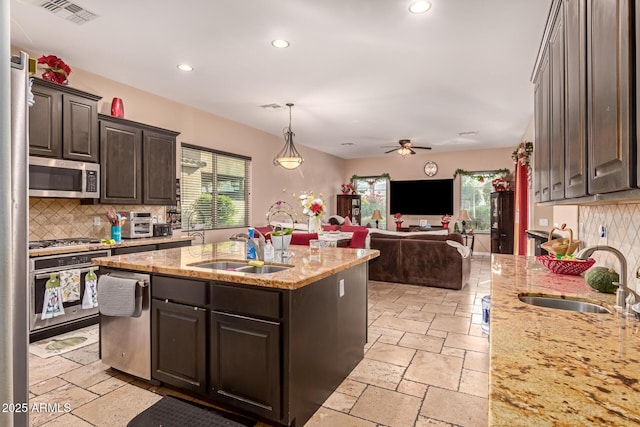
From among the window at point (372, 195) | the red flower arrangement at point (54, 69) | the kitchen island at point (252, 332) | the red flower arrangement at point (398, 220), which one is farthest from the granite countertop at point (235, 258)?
the window at point (372, 195)

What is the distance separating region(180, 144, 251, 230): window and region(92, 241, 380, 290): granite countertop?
2635mm

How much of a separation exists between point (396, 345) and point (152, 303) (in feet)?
7.23

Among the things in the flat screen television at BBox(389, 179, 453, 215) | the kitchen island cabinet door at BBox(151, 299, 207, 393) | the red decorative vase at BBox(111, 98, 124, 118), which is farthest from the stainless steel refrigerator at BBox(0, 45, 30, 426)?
the flat screen television at BBox(389, 179, 453, 215)

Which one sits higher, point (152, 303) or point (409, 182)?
point (409, 182)

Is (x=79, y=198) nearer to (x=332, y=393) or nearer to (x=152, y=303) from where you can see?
(x=152, y=303)

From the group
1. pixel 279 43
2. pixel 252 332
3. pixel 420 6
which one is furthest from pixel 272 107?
pixel 252 332

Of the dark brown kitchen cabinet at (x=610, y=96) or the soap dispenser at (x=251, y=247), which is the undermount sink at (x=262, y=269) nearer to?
the soap dispenser at (x=251, y=247)

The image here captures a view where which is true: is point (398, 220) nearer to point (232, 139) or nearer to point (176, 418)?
point (232, 139)

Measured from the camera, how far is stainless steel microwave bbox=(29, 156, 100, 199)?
3338 mm

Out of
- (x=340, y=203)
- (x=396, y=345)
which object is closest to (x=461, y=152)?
(x=340, y=203)

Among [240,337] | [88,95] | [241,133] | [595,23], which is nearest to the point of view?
[595,23]

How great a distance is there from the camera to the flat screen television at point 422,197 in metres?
9.53

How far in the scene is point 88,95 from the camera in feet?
12.5

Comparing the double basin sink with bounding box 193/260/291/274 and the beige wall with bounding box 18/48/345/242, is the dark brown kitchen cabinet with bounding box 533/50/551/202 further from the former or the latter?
the beige wall with bounding box 18/48/345/242
